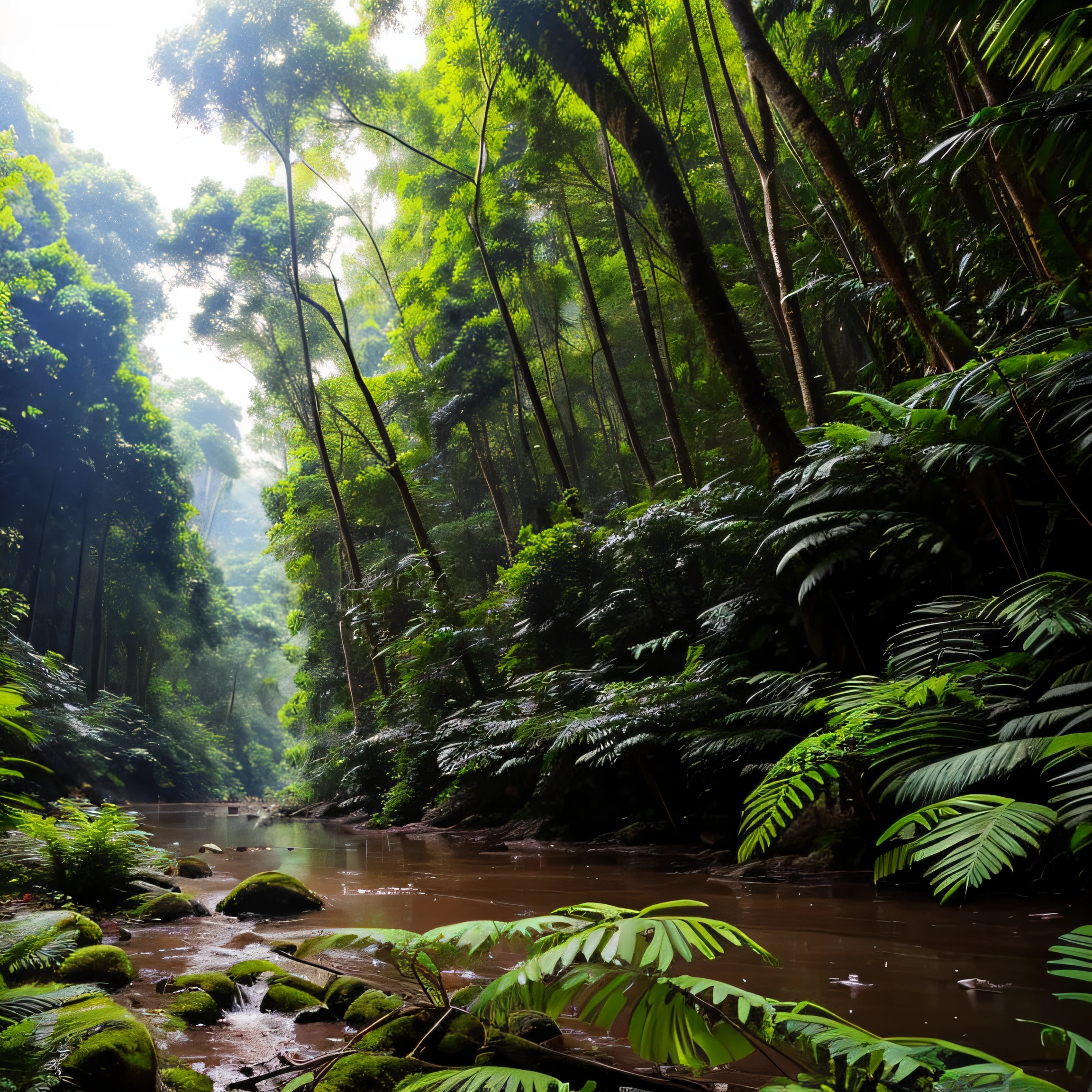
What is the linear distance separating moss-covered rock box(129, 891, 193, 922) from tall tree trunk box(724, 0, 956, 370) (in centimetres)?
652

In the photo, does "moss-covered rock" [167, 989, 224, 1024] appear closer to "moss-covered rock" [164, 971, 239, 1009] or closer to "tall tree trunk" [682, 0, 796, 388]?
"moss-covered rock" [164, 971, 239, 1009]

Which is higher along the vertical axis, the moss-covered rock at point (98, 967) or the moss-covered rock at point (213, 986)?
the moss-covered rock at point (98, 967)

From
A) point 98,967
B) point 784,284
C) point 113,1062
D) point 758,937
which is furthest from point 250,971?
point 784,284

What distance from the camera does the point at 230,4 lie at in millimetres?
15820

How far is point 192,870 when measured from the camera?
6.48 metres

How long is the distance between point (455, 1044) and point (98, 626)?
23.8m

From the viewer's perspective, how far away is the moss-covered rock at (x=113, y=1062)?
1769 mm

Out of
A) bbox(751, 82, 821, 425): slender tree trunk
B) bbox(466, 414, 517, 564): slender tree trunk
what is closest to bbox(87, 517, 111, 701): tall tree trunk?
bbox(466, 414, 517, 564): slender tree trunk

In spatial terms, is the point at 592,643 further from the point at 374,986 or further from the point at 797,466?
the point at 374,986

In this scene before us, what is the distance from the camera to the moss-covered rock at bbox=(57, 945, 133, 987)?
2.80 metres

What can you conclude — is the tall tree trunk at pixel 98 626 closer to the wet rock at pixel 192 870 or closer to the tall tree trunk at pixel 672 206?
the wet rock at pixel 192 870

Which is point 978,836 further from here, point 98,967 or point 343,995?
point 98,967

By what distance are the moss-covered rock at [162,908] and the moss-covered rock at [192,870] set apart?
1935mm

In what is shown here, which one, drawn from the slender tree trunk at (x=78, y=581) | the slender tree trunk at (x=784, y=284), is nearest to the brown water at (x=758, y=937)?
the slender tree trunk at (x=784, y=284)
